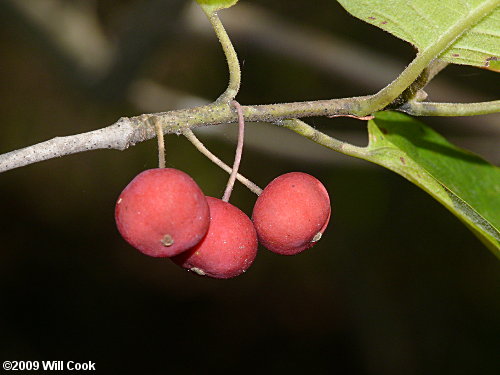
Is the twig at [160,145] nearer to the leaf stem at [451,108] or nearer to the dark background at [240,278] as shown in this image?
the leaf stem at [451,108]

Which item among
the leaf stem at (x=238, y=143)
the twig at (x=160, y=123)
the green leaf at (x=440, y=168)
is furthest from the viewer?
the green leaf at (x=440, y=168)

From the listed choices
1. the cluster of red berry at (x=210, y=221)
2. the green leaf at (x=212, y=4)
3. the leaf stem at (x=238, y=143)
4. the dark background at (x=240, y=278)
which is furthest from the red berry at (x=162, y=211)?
the dark background at (x=240, y=278)

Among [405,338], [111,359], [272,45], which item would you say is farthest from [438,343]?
[272,45]

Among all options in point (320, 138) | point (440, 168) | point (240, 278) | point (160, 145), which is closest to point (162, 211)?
point (160, 145)

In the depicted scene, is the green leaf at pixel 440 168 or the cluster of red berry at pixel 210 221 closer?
the cluster of red berry at pixel 210 221

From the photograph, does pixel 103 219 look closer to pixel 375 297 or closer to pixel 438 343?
pixel 375 297

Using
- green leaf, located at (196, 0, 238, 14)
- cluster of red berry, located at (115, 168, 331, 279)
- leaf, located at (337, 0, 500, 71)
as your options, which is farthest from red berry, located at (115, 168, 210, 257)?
leaf, located at (337, 0, 500, 71)

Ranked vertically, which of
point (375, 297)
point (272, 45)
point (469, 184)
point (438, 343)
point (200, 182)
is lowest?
point (469, 184)
